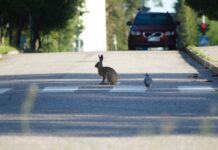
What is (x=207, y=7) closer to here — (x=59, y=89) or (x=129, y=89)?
(x=129, y=89)

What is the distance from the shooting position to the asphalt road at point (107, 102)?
38.2 feet

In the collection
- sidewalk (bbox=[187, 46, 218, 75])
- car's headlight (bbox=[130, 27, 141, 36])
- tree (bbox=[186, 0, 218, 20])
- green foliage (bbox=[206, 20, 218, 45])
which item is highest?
tree (bbox=[186, 0, 218, 20])

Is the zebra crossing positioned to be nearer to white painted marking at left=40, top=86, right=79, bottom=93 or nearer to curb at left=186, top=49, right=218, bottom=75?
white painted marking at left=40, top=86, right=79, bottom=93

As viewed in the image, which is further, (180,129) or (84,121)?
(84,121)

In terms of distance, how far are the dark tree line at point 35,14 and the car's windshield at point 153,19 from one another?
10.4m

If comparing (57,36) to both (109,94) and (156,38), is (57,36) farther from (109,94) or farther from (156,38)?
(109,94)

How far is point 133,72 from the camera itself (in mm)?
24547

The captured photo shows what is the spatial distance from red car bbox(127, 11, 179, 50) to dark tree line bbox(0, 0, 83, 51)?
1050 centimetres

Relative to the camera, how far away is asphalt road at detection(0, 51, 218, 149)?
11.6 metres

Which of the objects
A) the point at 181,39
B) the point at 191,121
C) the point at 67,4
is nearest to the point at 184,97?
the point at 191,121

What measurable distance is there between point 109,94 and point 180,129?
596cm

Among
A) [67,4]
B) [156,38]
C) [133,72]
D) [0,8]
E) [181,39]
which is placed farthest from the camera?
[181,39]

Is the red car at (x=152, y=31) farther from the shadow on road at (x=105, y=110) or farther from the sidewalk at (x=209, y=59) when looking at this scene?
the shadow on road at (x=105, y=110)

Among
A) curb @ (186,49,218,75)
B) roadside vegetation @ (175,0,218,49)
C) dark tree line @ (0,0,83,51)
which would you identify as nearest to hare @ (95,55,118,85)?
curb @ (186,49,218,75)
